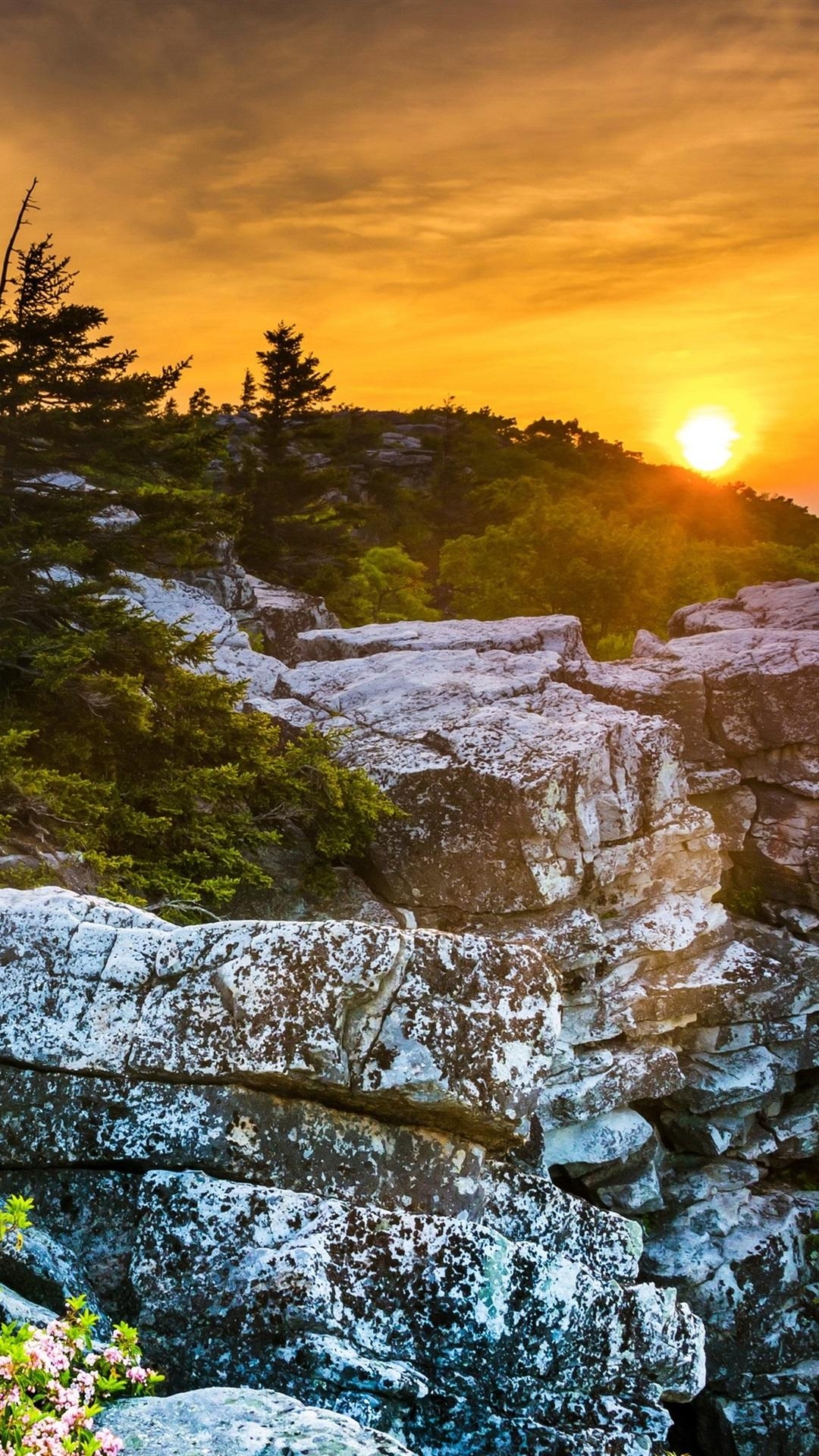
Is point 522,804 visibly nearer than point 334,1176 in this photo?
No

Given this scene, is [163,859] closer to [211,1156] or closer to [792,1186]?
[211,1156]

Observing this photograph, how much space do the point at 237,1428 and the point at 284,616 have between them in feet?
88.7

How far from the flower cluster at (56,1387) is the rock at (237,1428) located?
138 millimetres

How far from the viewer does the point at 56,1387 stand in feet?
12.8

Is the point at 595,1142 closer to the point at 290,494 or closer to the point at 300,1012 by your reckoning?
the point at 300,1012

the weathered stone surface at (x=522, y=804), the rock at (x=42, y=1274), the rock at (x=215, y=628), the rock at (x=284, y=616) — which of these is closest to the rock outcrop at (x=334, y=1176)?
the rock at (x=42, y=1274)

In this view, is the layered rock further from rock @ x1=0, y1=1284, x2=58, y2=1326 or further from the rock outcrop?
rock @ x1=0, y1=1284, x2=58, y2=1326

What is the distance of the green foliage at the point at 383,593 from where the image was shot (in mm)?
38438

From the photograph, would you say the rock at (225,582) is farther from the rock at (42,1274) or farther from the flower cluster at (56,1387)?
the flower cluster at (56,1387)

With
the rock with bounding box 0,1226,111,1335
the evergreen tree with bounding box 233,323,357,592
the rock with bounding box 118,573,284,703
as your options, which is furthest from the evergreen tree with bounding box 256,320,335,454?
the rock with bounding box 0,1226,111,1335

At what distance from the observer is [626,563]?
3956cm

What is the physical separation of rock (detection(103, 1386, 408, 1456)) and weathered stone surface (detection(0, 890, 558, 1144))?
6.73 ft

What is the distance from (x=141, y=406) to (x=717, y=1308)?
16757mm

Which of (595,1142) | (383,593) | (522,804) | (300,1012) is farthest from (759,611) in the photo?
(383,593)
